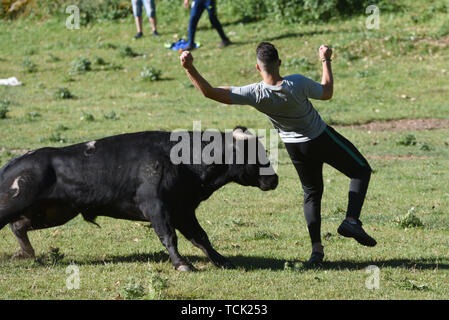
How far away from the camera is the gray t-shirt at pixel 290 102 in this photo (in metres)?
7.46

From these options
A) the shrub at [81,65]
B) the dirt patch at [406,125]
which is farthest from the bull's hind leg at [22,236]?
the shrub at [81,65]

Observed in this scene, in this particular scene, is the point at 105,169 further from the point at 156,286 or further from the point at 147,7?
the point at 147,7

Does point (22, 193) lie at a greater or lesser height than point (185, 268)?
greater

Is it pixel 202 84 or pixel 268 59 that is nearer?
pixel 202 84

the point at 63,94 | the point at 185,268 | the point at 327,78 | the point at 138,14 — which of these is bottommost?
the point at 63,94

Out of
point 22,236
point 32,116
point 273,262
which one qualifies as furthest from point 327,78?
point 32,116

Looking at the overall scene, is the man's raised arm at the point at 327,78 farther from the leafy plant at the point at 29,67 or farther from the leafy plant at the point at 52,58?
the leafy plant at the point at 52,58

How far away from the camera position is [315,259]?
8.18m

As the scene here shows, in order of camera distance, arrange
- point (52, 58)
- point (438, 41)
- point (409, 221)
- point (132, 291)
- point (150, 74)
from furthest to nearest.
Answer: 1. point (52, 58)
2. point (438, 41)
3. point (150, 74)
4. point (409, 221)
5. point (132, 291)

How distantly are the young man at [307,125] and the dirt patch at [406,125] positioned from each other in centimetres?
937

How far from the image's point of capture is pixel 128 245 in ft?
30.6

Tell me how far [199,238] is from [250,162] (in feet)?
3.08

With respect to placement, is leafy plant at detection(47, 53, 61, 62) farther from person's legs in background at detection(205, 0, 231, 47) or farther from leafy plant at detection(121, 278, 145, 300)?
leafy plant at detection(121, 278, 145, 300)

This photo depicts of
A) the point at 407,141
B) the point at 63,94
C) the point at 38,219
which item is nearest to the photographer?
the point at 38,219
